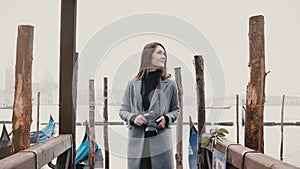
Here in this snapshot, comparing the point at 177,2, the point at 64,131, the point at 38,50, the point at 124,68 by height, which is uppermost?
the point at 177,2

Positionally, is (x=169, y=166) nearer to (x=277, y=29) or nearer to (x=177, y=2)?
(x=177, y=2)

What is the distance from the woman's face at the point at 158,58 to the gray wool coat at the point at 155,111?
0.10 metres

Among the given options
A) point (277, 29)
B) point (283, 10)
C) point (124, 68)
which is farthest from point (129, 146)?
point (277, 29)

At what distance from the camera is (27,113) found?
2207 mm

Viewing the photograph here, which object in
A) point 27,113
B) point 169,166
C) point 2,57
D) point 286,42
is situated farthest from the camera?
point 286,42

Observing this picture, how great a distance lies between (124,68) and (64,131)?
20.8 inches

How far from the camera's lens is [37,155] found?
5.02ft

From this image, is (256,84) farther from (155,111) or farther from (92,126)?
(92,126)

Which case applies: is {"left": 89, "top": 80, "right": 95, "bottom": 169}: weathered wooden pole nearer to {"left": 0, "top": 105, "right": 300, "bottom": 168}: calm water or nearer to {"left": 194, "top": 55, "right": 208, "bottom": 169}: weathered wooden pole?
{"left": 0, "top": 105, "right": 300, "bottom": 168}: calm water

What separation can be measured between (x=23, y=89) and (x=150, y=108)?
0.75 metres

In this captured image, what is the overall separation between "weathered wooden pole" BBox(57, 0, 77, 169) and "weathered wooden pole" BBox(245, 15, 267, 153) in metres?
1.04

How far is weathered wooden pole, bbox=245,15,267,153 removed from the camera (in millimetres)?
1771

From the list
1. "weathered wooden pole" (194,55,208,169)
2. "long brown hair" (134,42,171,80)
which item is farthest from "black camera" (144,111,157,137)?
"weathered wooden pole" (194,55,208,169)

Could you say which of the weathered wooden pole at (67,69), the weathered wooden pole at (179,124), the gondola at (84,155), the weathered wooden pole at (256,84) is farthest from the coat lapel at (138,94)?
the gondola at (84,155)
